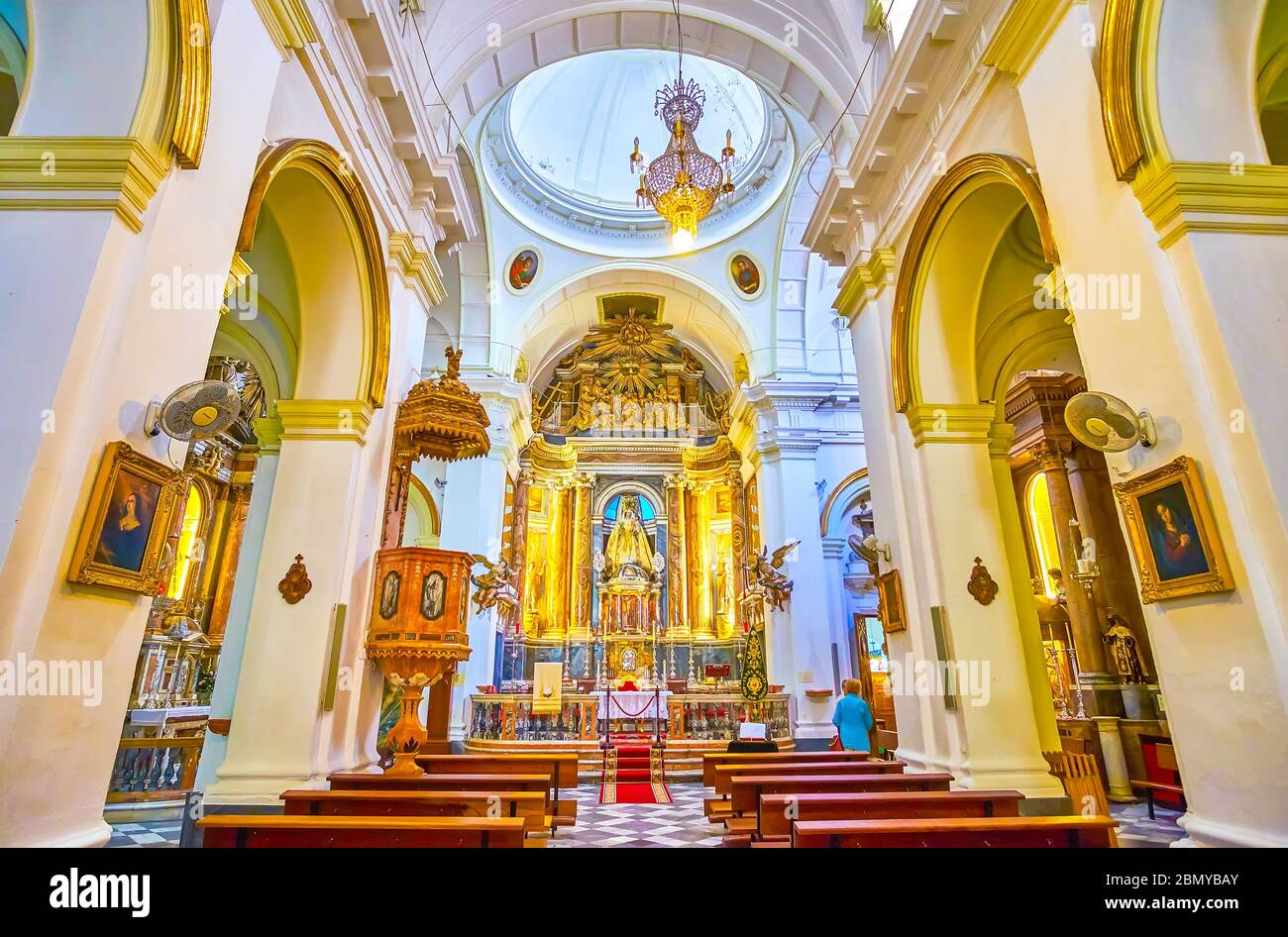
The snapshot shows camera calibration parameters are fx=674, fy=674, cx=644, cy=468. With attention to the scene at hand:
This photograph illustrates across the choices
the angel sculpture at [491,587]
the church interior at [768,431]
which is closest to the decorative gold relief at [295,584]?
the church interior at [768,431]

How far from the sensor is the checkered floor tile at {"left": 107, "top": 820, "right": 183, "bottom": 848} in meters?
5.12

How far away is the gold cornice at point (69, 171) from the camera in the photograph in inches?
106

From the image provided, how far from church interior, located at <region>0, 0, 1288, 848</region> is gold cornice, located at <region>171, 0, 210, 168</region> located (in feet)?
0.05

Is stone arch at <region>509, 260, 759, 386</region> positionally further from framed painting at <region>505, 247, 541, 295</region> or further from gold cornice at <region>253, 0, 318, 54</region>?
gold cornice at <region>253, 0, 318, 54</region>

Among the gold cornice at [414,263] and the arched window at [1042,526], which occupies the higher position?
the gold cornice at [414,263]

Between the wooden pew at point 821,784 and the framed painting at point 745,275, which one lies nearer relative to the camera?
the wooden pew at point 821,784

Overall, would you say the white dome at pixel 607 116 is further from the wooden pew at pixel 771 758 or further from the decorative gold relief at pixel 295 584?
the wooden pew at pixel 771 758

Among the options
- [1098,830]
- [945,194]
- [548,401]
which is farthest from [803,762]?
[548,401]

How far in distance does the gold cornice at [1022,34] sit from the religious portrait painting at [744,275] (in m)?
8.96

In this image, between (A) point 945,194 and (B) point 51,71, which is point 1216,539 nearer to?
(A) point 945,194

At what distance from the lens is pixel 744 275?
13375mm

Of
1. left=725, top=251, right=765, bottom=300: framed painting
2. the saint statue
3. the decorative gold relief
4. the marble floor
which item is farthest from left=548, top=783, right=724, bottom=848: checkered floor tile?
left=725, top=251, right=765, bottom=300: framed painting

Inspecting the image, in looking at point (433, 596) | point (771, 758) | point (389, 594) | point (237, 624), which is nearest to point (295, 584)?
point (389, 594)

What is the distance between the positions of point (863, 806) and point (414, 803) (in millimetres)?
2520
